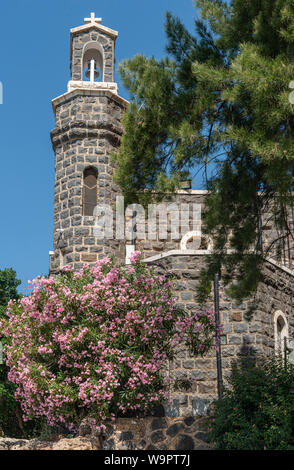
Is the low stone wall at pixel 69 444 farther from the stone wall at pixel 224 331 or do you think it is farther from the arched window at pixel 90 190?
the arched window at pixel 90 190

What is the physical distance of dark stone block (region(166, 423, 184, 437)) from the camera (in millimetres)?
11602

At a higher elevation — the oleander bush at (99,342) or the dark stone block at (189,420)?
the oleander bush at (99,342)

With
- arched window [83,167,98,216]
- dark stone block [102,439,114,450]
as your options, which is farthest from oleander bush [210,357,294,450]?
arched window [83,167,98,216]

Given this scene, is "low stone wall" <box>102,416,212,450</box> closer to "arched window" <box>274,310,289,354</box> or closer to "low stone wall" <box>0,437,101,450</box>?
"low stone wall" <box>0,437,101,450</box>

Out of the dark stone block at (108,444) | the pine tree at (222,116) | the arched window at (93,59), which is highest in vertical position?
the arched window at (93,59)

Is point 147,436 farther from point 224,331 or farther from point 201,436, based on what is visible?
point 224,331

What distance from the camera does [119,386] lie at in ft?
38.4

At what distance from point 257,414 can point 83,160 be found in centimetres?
954

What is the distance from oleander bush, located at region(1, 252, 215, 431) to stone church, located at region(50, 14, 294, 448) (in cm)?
153

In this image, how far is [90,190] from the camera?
1728 centimetres

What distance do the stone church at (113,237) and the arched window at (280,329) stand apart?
0.02m

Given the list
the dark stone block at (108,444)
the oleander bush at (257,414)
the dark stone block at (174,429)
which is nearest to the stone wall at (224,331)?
the dark stone block at (174,429)

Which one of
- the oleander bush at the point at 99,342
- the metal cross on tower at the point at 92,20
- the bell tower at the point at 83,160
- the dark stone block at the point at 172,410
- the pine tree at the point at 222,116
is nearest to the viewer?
the pine tree at the point at 222,116

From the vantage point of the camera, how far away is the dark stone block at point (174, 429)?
457 inches
